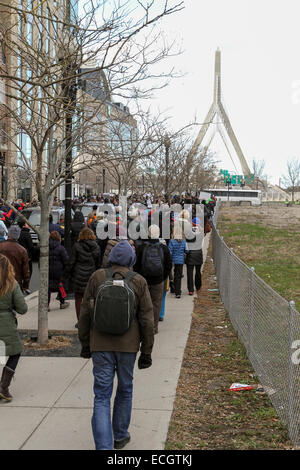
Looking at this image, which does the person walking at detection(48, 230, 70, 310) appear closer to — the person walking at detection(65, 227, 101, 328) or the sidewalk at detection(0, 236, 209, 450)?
the person walking at detection(65, 227, 101, 328)

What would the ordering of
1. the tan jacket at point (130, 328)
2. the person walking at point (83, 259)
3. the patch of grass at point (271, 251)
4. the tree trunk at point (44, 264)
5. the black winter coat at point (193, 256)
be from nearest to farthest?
the tan jacket at point (130, 328)
the tree trunk at point (44, 264)
the person walking at point (83, 259)
the black winter coat at point (193, 256)
the patch of grass at point (271, 251)

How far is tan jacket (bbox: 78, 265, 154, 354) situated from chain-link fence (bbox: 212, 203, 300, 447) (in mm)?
1262

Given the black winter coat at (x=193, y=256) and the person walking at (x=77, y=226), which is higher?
the person walking at (x=77, y=226)

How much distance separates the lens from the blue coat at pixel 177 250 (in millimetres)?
11938

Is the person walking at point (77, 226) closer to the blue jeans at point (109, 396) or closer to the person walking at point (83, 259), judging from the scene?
the person walking at point (83, 259)

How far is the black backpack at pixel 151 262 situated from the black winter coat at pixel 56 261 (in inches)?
92.1

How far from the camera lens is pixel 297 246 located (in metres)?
22.3

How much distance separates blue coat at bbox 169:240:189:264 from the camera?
39.2 ft

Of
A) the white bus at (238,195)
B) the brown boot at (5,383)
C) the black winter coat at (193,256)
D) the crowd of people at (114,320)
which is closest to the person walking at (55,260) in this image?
the crowd of people at (114,320)

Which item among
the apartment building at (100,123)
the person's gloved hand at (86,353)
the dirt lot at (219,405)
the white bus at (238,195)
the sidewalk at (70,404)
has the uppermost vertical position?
the apartment building at (100,123)

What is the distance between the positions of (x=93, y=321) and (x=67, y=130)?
5736 millimetres

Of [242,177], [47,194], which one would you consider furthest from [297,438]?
[242,177]

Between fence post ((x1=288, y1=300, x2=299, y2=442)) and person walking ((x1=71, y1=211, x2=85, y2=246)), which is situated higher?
person walking ((x1=71, y1=211, x2=85, y2=246))

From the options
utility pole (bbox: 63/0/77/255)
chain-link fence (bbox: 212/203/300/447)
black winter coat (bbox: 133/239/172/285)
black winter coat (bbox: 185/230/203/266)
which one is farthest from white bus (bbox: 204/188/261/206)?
chain-link fence (bbox: 212/203/300/447)
